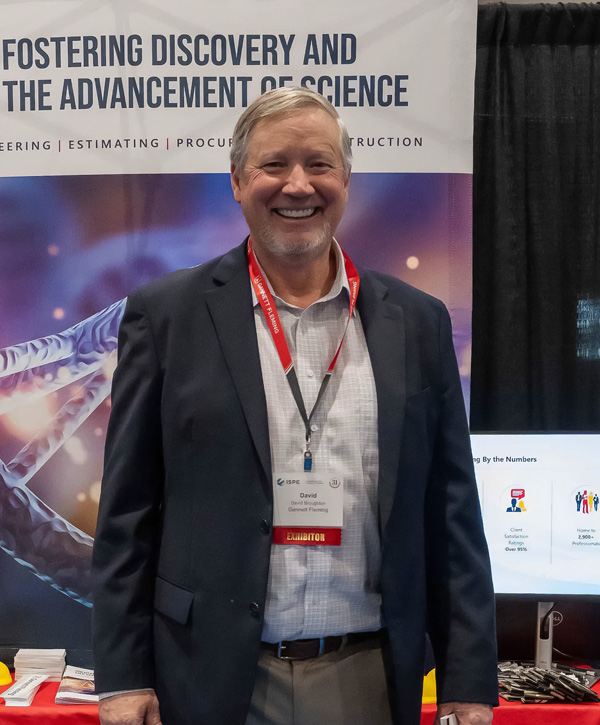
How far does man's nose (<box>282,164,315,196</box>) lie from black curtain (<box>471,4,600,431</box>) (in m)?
1.48

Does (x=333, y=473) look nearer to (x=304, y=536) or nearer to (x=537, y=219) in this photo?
(x=304, y=536)

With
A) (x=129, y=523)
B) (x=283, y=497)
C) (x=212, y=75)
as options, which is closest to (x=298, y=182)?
(x=283, y=497)

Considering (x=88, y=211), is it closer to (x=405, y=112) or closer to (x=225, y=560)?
(x=405, y=112)

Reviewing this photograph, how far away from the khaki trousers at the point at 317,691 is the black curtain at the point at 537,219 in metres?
1.55

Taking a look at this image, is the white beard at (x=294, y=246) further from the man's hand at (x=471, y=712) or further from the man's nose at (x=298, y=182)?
the man's hand at (x=471, y=712)

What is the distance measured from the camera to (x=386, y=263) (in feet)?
8.28

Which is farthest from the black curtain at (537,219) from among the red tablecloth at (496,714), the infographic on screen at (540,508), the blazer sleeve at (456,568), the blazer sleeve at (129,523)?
the blazer sleeve at (129,523)

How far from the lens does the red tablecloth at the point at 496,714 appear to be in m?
2.15

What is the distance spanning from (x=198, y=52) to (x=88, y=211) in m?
0.65

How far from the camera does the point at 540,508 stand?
7.95 feet

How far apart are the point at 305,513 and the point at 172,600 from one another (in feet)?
0.96

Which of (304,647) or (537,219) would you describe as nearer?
(304,647)

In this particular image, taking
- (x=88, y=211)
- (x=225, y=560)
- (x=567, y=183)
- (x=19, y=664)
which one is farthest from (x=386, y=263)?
(x=19, y=664)

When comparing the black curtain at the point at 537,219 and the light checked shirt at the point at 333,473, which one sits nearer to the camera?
the light checked shirt at the point at 333,473
